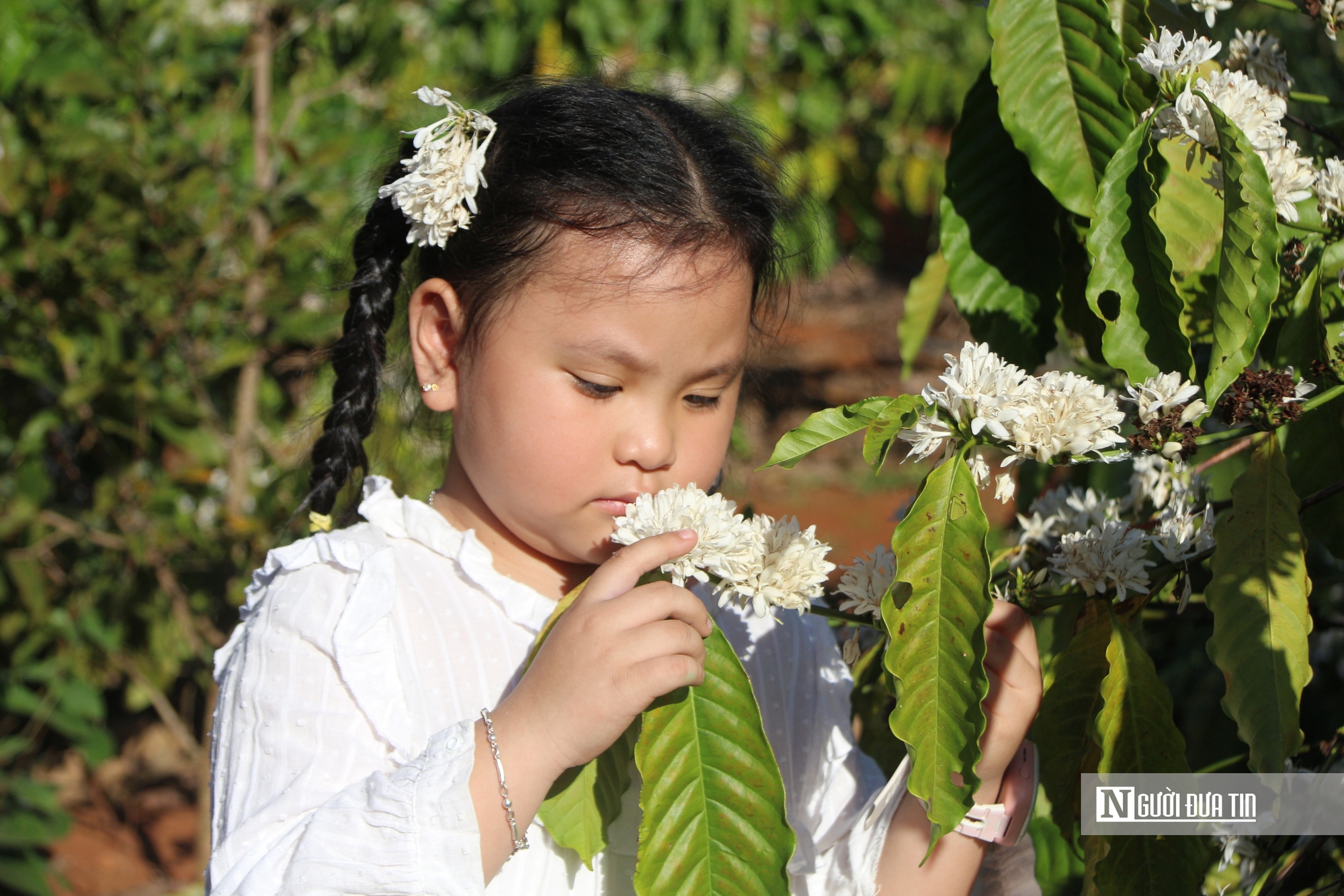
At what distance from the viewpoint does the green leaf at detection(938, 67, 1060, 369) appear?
43.1 inches

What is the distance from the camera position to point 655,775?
2.95 feet

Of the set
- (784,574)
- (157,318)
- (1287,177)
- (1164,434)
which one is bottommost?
(157,318)

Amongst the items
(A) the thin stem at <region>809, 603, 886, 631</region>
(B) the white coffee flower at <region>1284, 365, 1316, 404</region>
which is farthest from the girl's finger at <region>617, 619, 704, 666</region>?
(B) the white coffee flower at <region>1284, 365, 1316, 404</region>

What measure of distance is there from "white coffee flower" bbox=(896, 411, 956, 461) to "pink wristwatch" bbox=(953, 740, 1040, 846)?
45 centimetres

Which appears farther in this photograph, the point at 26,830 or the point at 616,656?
the point at 26,830

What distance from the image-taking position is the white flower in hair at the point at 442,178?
119 centimetres

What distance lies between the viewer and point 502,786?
96 cm

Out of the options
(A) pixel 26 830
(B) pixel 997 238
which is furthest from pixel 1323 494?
(A) pixel 26 830

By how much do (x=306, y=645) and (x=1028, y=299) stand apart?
0.82 m

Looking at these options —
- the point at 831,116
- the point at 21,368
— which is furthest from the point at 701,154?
the point at 831,116

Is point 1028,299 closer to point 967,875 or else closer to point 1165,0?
point 1165,0

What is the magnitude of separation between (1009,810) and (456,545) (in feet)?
2.23

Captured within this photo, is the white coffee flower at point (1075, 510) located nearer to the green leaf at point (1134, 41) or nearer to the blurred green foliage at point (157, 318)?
the green leaf at point (1134, 41)

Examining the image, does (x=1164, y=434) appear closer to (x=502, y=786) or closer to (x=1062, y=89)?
(x=1062, y=89)
